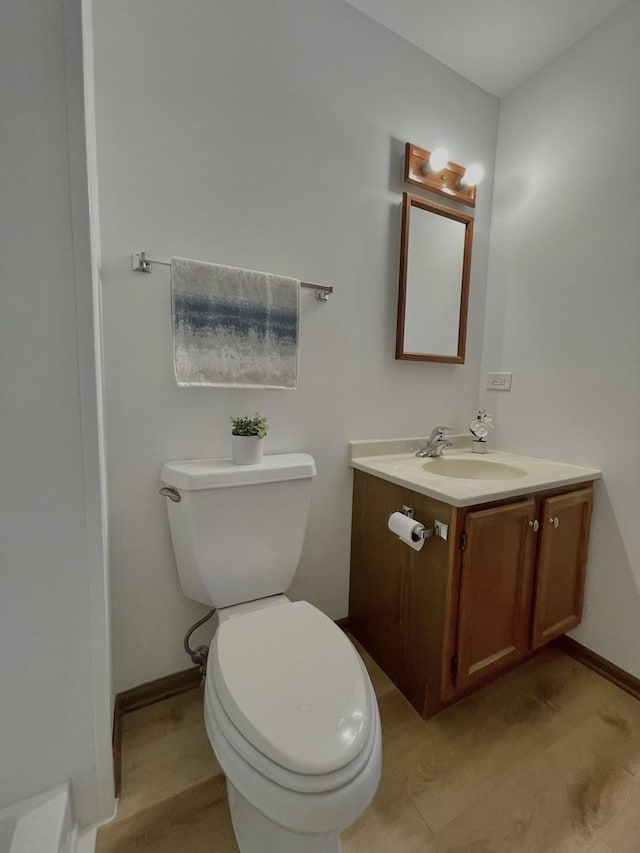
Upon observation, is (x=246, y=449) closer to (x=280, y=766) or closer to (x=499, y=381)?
(x=280, y=766)

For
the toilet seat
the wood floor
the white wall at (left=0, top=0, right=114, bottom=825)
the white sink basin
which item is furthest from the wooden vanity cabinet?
the white wall at (left=0, top=0, right=114, bottom=825)

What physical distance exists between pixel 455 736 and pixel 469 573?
55cm

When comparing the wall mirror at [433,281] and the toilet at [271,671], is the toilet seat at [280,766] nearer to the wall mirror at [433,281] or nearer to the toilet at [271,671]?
the toilet at [271,671]

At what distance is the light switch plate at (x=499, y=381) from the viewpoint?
5.57ft

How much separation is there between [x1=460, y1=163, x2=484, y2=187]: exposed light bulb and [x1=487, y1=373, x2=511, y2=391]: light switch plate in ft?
2.81

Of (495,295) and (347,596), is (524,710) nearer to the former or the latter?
(347,596)

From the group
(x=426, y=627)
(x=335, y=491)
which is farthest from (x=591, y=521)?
(x=335, y=491)

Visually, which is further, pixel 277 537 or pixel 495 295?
pixel 495 295

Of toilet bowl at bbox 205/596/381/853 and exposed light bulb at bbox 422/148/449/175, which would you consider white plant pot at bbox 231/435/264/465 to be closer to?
toilet bowl at bbox 205/596/381/853

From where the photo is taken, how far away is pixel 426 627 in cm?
113

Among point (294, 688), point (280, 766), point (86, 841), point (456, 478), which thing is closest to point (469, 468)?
point (456, 478)

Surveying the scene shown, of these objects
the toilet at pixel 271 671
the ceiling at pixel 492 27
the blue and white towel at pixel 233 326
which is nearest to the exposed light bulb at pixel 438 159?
the ceiling at pixel 492 27

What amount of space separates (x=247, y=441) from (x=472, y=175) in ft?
4.86

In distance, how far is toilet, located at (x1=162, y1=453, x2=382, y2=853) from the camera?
0.62 metres
